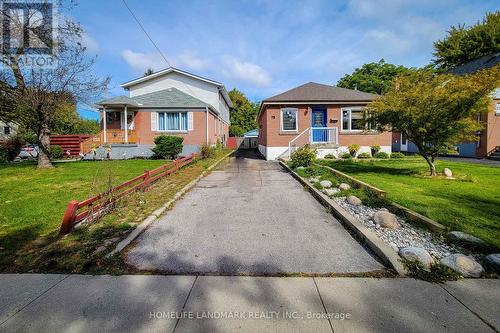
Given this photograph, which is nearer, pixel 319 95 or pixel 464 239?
pixel 464 239

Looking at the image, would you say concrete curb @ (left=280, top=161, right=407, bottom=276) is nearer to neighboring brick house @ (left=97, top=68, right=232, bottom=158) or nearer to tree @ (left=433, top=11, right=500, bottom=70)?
neighboring brick house @ (left=97, top=68, right=232, bottom=158)

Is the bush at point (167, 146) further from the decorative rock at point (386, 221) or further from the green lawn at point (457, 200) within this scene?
the decorative rock at point (386, 221)

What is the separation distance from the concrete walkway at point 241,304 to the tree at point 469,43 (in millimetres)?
38558

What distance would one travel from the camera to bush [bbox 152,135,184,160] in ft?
57.6

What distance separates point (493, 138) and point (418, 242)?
22.7 meters

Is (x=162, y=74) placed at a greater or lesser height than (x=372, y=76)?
lesser

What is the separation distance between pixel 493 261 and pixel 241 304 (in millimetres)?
3100

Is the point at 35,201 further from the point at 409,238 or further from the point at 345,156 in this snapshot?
the point at 345,156

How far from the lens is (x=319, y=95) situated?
17266 mm

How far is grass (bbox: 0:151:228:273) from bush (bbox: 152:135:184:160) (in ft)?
30.2

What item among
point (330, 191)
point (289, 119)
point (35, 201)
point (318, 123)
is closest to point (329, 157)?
point (318, 123)

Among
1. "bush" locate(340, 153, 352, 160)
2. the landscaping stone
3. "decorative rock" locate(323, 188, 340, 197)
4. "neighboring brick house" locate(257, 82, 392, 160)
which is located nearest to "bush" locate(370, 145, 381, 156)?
"neighboring brick house" locate(257, 82, 392, 160)

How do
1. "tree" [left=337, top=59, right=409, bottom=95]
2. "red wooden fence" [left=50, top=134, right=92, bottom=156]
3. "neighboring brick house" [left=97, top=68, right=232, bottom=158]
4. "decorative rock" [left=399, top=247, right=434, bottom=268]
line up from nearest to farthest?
"decorative rock" [left=399, top=247, right=434, bottom=268] → "neighboring brick house" [left=97, top=68, right=232, bottom=158] → "red wooden fence" [left=50, top=134, right=92, bottom=156] → "tree" [left=337, top=59, right=409, bottom=95]

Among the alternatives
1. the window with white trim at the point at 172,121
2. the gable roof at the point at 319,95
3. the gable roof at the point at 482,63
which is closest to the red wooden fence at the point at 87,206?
the gable roof at the point at 319,95
